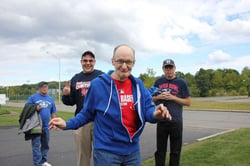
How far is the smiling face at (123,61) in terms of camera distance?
250cm

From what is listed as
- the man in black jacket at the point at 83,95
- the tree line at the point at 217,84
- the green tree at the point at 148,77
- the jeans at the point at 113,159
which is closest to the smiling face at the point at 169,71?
the man in black jacket at the point at 83,95

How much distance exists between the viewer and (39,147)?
223 inches

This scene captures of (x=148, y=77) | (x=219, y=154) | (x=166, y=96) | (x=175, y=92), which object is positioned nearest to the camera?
(x=166, y=96)

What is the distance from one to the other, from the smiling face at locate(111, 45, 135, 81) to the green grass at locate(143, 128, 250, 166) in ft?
Answer: 11.9

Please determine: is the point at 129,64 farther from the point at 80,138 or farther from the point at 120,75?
the point at 80,138

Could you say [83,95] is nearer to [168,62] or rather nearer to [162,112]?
[168,62]

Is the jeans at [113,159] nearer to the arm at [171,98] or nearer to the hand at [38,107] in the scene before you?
the arm at [171,98]

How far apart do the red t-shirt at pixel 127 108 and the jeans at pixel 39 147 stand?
11.7ft

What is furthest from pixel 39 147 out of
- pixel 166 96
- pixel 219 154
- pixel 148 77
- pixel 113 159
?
pixel 148 77

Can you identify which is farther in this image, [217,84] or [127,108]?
[217,84]

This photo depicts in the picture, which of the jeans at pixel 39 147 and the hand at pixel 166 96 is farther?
the jeans at pixel 39 147

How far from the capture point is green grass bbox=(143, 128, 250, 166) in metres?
5.60

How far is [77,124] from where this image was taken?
2672 mm

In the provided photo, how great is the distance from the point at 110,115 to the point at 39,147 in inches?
144
